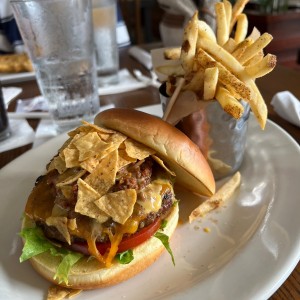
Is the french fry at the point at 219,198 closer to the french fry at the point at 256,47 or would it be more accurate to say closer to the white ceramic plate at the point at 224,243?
the white ceramic plate at the point at 224,243

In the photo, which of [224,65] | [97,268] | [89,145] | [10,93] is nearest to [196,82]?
[224,65]

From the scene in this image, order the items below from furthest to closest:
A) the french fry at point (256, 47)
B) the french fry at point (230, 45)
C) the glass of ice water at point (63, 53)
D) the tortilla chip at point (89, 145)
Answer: the glass of ice water at point (63, 53), the french fry at point (230, 45), the french fry at point (256, 47), the tortilla chip at point (89, 145)

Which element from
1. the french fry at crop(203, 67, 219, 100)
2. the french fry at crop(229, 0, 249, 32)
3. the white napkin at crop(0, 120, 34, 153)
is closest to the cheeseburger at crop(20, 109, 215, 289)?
the french fry at crop(203, 67, 219, 100)

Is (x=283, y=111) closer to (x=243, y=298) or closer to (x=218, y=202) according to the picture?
(x=218, y=202)

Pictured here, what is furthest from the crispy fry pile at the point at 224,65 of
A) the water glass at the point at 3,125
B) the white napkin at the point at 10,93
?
the white napkin at the point at 10,93

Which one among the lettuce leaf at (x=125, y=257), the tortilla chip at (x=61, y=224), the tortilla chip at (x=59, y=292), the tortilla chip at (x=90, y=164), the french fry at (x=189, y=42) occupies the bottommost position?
the tortilla chip at (x=59, y=292)

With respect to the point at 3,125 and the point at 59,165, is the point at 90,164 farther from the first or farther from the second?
the point at 3,125
